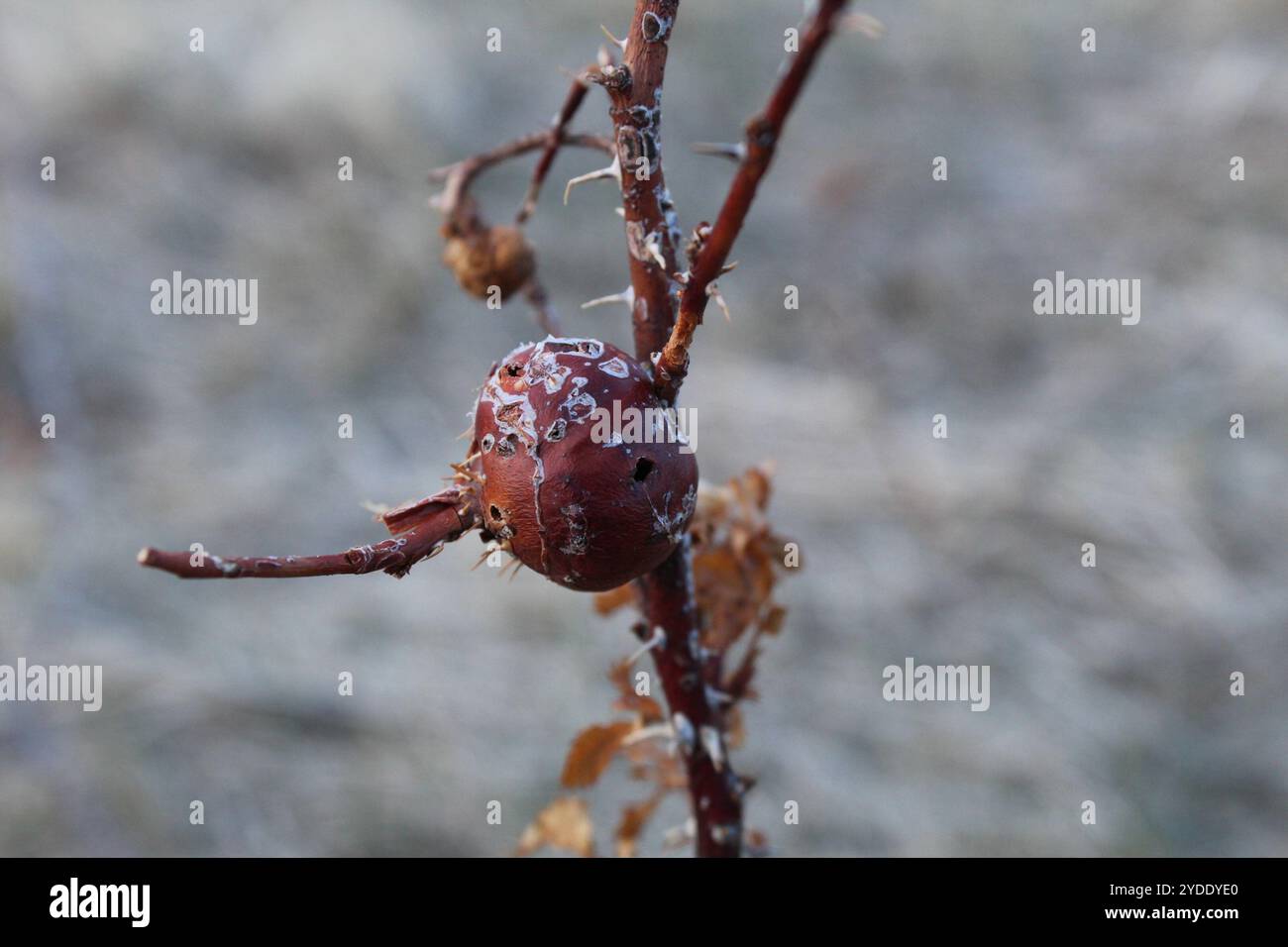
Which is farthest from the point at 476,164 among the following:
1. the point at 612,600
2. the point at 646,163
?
the point at 612,600

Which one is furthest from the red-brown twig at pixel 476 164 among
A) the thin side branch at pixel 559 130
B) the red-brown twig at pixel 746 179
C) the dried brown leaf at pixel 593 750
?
the dried brown leaf at pixel 593 750

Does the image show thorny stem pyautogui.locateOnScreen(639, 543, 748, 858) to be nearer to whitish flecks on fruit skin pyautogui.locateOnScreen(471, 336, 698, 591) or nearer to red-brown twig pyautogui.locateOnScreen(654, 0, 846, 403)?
whitish flecks on fruit skin pyautogui.locateOnScreen(471, 336, 698, 591)

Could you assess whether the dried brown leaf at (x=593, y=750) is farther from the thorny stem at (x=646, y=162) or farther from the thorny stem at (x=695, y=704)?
the thorny stem at (x=646, y=162)

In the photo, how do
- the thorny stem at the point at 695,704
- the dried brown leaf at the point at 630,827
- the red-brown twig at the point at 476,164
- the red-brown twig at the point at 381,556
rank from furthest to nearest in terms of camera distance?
the dried brown leaf at the point at 630,827
the red-brown twig at the point at 476,164
the thorny stem at the point at 695,704
the red-brown twig at the point at 381,556

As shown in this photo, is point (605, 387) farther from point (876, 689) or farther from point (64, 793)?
point (64, 793)

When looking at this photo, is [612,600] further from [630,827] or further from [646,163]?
[646,163]
